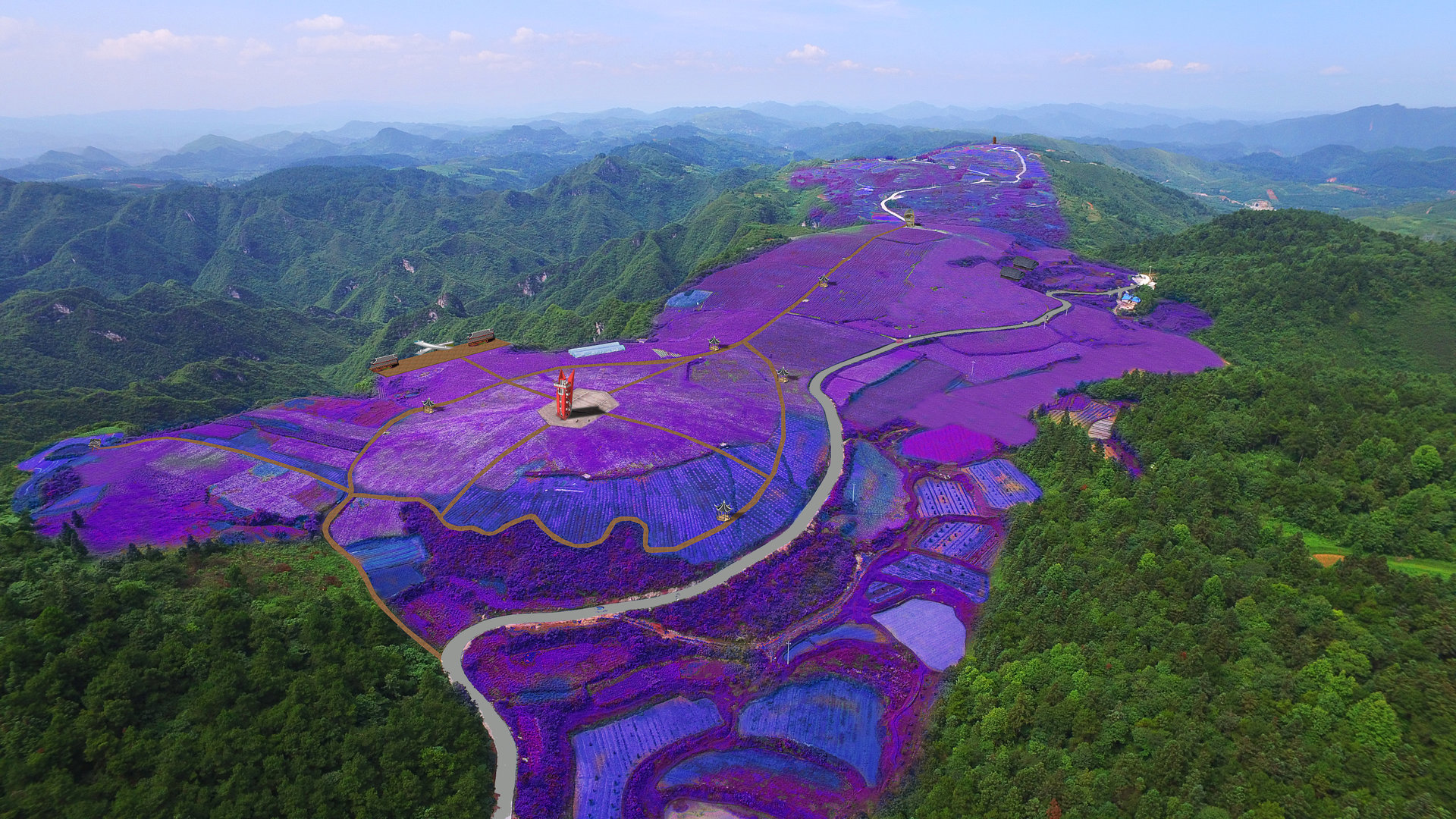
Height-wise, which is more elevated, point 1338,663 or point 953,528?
point 1338,663

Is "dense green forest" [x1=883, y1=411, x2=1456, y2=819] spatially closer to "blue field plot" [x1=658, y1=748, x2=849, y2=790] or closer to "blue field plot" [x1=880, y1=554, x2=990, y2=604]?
"blue field plot" [x1=880, y1=554, x2=990, y2=604]

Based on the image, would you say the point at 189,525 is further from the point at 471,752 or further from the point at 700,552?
the point at 700,552

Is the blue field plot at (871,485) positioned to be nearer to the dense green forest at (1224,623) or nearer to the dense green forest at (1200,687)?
the dense green forest at (1224,623)

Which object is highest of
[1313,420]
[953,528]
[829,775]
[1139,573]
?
[1313,420]

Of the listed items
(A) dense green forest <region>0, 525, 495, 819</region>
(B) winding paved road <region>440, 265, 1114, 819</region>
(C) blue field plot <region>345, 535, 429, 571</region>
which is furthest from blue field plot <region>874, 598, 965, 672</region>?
(C) blue field plot <region>345, 535, 429, 571</region>

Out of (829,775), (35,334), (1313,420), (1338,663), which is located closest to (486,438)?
(829,775)

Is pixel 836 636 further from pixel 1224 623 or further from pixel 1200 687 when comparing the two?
pixel 1224 623
